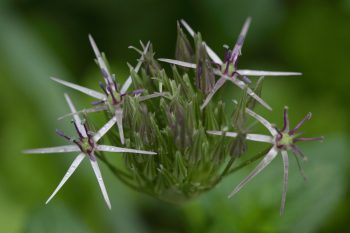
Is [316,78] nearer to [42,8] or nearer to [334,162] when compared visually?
[334,162]

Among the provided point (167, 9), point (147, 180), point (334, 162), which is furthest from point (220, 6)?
point (147, 180)

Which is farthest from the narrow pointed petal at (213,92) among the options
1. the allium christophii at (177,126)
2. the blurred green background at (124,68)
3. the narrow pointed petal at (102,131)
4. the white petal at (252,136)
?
the blurred green background at (124,68)

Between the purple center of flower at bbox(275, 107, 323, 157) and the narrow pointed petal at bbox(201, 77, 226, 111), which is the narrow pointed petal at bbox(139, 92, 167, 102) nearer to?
the narrow pointed petal at bbox(201, 77, 226, 111)

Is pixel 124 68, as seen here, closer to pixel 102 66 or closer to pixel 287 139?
pixel 102 66

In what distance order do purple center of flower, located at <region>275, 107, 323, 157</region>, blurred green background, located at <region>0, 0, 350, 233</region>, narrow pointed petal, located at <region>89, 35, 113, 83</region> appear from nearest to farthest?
purple center of flower, located at <region>275, 107, 323, 157</region>, narrow pointed petal, located at <region>89, 35, 113, 83</region>, blurred green background, located at <region>0, 0, 350, 233</region>

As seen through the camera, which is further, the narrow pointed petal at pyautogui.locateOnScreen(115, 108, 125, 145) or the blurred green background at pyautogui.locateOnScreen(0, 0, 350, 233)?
the blurred green background at pyautogui.locateOnScreen(0, 0, 350, 233)

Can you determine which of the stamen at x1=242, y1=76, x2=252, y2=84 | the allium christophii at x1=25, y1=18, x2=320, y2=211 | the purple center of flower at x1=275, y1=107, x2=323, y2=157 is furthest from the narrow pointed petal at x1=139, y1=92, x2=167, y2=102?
the purple center of flower at x1=275, y1=107, x2=323, y2=157

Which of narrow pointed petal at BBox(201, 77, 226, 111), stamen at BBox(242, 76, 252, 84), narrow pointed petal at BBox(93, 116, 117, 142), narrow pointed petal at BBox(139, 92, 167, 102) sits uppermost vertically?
stamen at BBox(242, 76, 252, 84)

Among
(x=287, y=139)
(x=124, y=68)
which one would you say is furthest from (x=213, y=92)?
(x=124, y=68)
